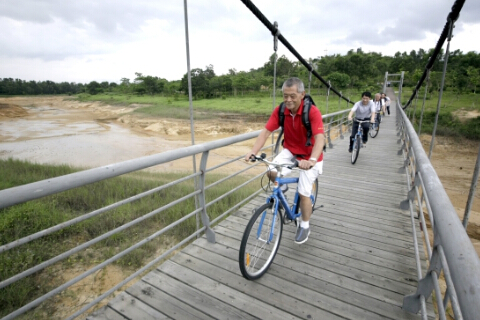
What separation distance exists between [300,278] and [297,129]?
3.94ft

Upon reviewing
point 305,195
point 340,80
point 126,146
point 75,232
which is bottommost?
point 126,146

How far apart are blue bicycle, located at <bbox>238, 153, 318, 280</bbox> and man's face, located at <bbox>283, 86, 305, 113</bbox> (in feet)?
1.49

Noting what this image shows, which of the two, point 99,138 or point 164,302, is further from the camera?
point 99,138

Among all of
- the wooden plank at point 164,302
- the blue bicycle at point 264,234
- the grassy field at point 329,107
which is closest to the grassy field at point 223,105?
the grassy field at point 329,107

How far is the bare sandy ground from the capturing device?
10500 mm

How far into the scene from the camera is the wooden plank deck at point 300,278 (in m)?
1.72

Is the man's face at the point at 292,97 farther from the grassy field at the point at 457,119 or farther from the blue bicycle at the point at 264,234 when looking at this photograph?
the grassy field at the point at 457,119

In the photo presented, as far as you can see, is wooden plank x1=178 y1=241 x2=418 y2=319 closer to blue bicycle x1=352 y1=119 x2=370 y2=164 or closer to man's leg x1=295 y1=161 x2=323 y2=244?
man's leg x1=295 y1=161 x2=323 y2=244

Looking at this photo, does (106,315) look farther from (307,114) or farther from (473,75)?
(473,75)

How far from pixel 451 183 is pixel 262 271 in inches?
582

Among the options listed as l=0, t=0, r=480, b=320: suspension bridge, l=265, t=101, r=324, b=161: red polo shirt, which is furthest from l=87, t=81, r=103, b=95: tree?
l=265, t=101, r=324, b=161: red polo shirt

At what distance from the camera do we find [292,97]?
80.9 inches

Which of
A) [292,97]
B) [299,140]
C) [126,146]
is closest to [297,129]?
[299,140]

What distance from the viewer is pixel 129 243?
4.72m
